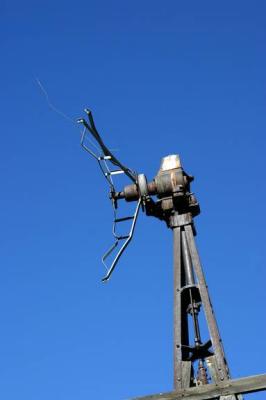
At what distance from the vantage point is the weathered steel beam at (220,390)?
21.2ft

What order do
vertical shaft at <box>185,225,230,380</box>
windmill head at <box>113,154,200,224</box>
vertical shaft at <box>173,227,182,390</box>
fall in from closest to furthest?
vertical shaft at <box>185,225,230,380</box> → vertical shaft at <box>173,227,182,390</box> → windmill head at <box>113,154,200,224</box>

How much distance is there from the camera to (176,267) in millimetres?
8242

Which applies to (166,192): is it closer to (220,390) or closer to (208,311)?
(208,311)

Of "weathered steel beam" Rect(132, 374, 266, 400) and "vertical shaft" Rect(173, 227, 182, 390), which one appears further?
"vertical shaft" Rect(173, 227, 182, 390)

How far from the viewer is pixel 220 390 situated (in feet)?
21.9

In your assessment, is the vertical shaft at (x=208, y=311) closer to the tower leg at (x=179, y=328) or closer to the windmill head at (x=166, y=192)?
the tower leg at (x=179, y=328)

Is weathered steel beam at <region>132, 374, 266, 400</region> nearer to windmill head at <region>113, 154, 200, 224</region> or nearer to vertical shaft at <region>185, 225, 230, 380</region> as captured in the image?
vertical shaft at <region>185, 225, 230, 380</region>

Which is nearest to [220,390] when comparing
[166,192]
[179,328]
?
[179,328]

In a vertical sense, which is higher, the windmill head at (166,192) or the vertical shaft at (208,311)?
the windmill head at (166,192)

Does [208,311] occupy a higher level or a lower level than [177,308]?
lower

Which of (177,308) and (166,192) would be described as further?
(166,192)

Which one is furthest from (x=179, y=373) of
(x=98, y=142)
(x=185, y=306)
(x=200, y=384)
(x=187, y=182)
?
(x=98, y=142)

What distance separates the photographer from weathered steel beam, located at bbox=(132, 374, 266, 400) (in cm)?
645

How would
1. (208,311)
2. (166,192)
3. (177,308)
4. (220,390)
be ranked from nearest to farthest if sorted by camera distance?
(220,390)
(208,311)
(177,308)
(166,192)
